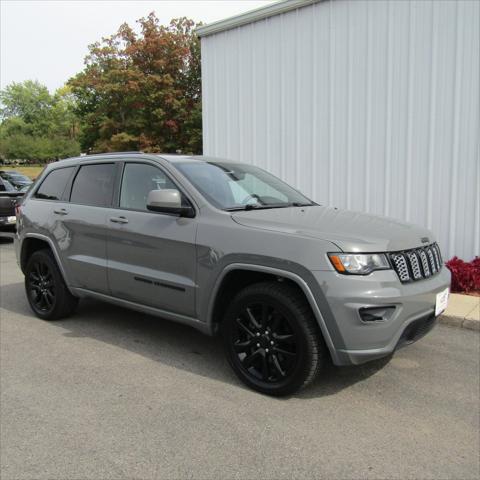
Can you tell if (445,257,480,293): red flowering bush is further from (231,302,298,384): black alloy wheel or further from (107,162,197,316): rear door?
(107,162,197,316): rear door

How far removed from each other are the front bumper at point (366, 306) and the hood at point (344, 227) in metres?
0.22

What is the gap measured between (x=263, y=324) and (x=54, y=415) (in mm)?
1540

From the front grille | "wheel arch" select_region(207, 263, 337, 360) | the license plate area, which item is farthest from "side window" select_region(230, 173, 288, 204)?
the license plate area

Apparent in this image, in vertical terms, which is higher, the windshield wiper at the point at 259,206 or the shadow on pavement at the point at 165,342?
the windshield wiper at the point at 259,206

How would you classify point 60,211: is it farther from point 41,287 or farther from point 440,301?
point 440,301

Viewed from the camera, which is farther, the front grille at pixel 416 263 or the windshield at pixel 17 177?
the windshield at pixel 17 177

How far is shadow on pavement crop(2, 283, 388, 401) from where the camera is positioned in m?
4.05

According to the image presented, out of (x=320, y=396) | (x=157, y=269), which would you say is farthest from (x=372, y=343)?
(x=157, y=269)

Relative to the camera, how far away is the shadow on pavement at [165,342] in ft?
13.3

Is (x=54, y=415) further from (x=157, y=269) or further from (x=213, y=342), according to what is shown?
(x=213, y=342)

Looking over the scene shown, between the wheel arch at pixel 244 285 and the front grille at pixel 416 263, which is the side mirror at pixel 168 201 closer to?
the wheel arch at pixel 244 285

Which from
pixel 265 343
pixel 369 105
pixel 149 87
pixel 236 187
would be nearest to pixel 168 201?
pixel 236 187

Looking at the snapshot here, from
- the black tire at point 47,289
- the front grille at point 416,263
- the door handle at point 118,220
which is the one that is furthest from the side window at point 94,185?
the front grille at point 416,263

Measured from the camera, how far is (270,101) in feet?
31.0
